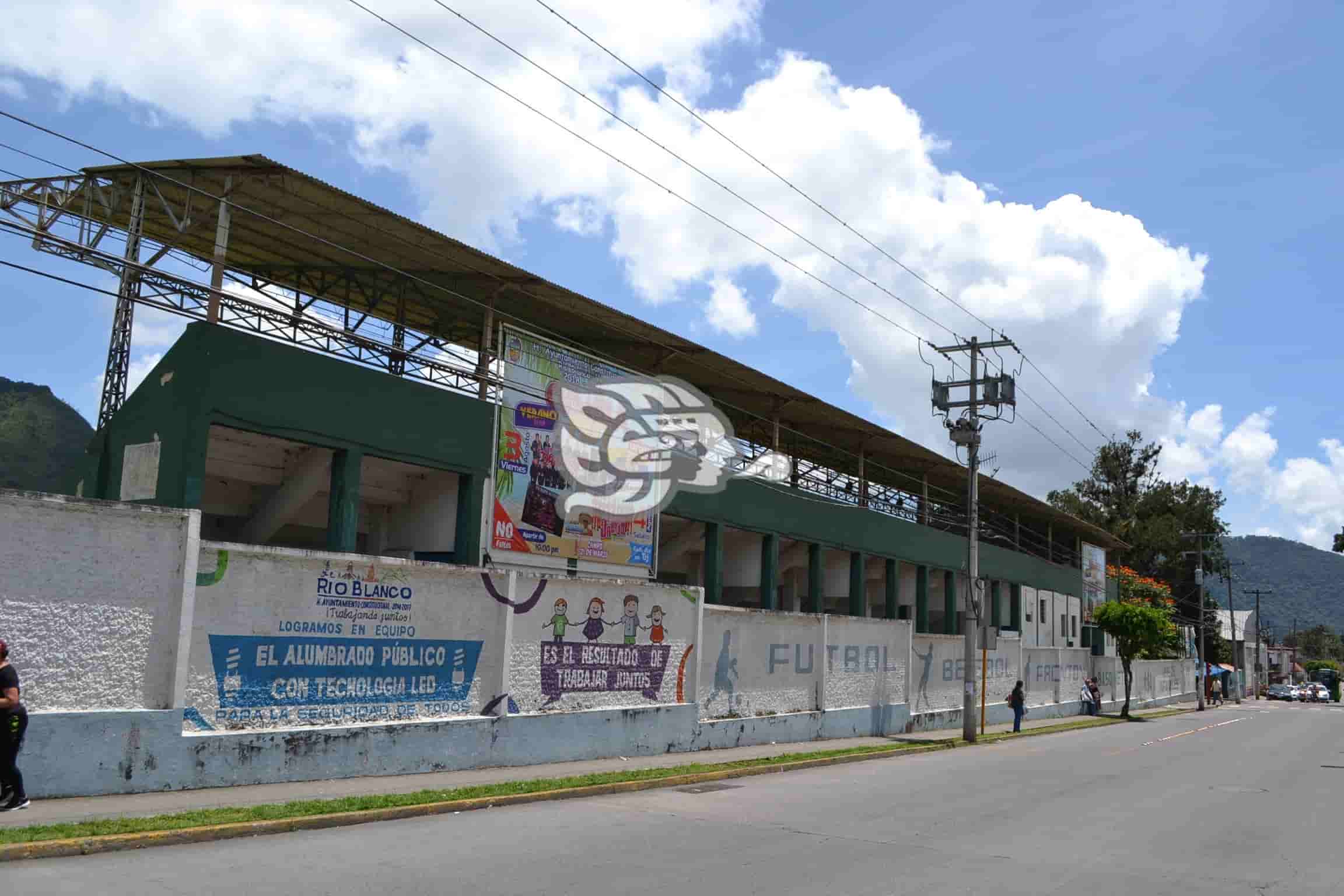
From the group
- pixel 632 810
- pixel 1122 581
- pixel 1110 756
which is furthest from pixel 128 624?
pixel 1122 581

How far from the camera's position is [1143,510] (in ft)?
283

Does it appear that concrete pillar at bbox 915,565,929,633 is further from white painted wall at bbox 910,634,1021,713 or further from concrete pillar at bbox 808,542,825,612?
concrete pillar at bbox 808,542,825,612

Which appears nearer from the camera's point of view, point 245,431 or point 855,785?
point 855,785

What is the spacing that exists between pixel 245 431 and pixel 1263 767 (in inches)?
778

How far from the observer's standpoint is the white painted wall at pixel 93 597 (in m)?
10.3

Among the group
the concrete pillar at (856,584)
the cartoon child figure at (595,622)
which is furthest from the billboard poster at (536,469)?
the concrete pillar at (856,584)

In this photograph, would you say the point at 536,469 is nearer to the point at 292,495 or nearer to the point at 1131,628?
the point at 292,495

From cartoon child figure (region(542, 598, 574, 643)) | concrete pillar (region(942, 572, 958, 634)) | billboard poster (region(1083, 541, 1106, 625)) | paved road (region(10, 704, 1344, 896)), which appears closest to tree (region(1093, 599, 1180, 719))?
concrete pillar (region(942, 572, 958, 634))

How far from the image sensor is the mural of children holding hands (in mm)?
18250

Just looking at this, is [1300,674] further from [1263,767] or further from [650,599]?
[650,599]

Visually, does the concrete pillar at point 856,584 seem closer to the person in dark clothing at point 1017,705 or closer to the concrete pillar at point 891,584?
the concrete pillar at point 891,584

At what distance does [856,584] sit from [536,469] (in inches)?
695

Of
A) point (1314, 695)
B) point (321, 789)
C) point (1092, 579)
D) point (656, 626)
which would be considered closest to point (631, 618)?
point (656, 626)

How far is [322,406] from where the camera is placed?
1834 centimetres
